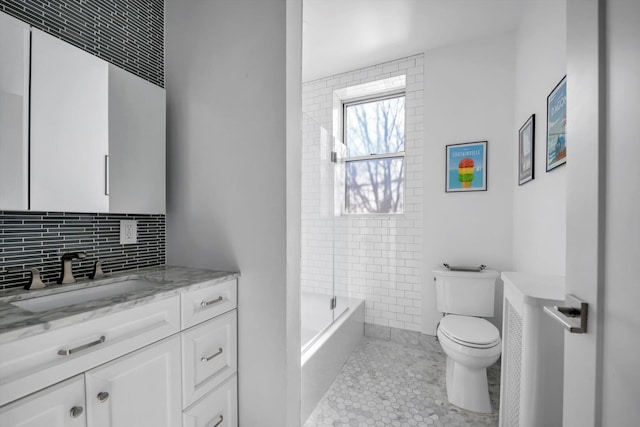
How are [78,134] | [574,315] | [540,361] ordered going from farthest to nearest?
[78,134] < [540,361] < [574,315]

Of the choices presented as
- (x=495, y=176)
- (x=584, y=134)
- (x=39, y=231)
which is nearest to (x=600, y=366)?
(x=584, y=134)

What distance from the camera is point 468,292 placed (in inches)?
91.0

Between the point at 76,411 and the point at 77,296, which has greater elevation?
the point at 77,296

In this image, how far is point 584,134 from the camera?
2.12 feet

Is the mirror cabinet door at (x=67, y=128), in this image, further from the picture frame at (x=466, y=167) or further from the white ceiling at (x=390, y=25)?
the picture frame at (x=466, y=167)

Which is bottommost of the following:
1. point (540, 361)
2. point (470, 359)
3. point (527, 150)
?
point (470, 359)

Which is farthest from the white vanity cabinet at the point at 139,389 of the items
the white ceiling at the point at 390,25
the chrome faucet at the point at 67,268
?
the white ceiling at the point at 390,25

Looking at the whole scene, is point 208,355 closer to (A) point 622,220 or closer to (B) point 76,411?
(B) point 76,411

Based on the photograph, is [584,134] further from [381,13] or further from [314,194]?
[381,13]

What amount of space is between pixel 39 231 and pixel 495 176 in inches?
123

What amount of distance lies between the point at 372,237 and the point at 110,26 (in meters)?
2.58

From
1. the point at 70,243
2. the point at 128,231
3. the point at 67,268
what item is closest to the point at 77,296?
the point at 67,268

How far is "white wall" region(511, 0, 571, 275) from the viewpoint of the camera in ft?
4.95

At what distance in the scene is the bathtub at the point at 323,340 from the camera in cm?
175
